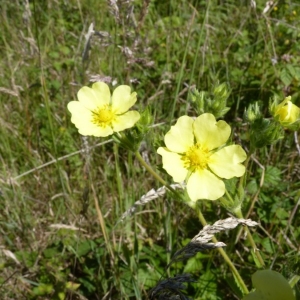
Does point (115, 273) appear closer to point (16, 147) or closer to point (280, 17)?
point (16, 147)

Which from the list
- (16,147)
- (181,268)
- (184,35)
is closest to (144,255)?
(181,268)

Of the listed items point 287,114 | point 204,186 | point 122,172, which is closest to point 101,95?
point 204,186

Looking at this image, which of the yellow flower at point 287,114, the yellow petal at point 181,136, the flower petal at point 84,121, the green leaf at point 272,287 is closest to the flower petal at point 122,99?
the flower petal at point 84,121

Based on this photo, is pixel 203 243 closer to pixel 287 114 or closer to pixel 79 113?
pixel 287 114

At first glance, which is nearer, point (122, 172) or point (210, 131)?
point (210, 131)

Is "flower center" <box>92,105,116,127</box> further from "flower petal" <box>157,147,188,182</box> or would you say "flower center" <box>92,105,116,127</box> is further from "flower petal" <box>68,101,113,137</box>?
"flower petal" <box>157,147,188,182</box>

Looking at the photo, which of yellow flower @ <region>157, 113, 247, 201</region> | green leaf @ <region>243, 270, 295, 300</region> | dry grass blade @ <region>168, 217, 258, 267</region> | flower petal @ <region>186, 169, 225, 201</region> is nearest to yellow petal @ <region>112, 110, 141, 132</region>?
yellow flower @ <region>157, 113, 247, 201</region>
